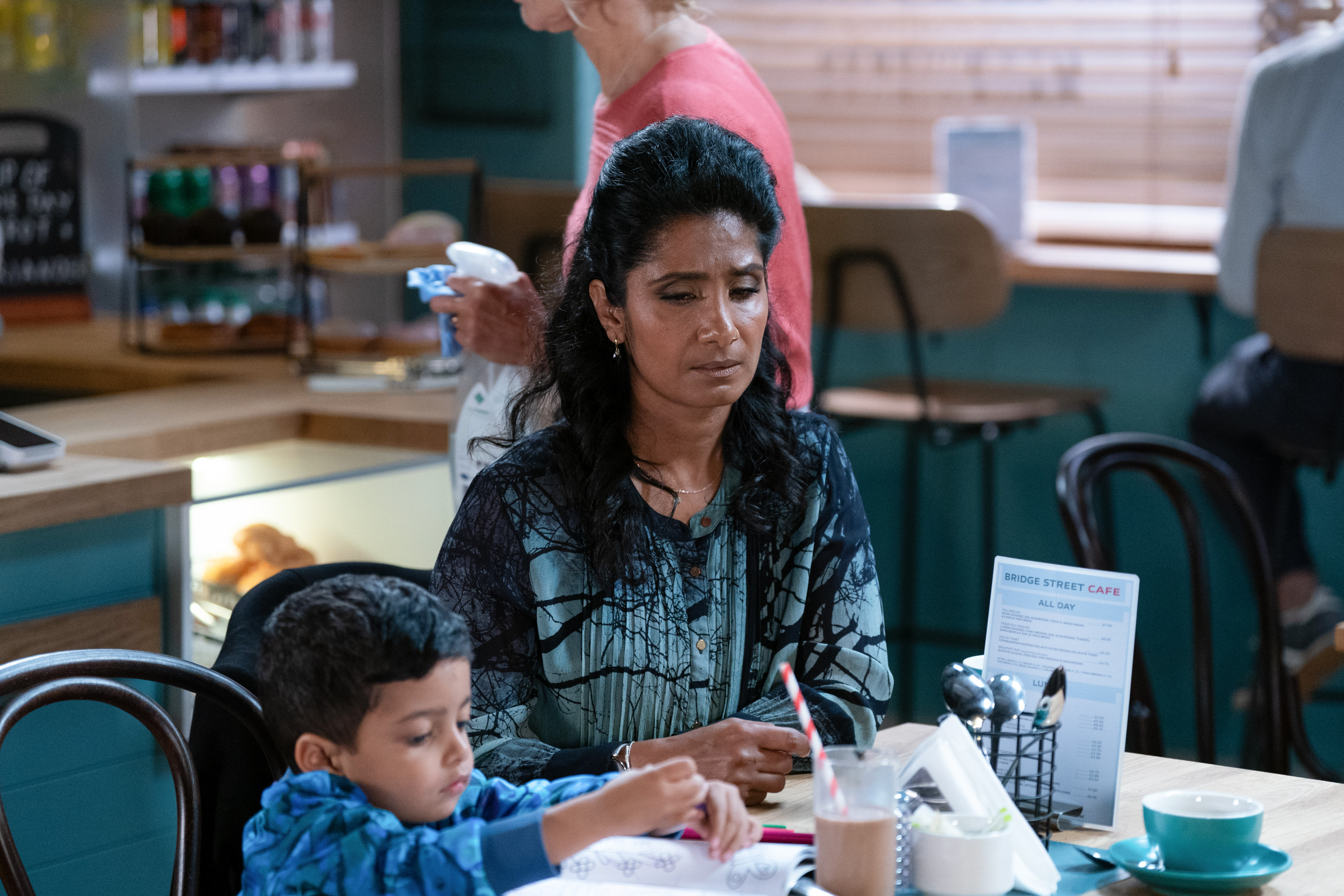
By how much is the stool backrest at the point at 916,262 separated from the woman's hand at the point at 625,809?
2.50 meters

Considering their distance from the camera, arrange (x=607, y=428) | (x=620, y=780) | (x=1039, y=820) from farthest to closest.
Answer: (x=607, y=428) → (x=1039, y=820) → (x=620, y=780)

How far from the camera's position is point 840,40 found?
426 centimetres

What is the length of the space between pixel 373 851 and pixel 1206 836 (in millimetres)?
585

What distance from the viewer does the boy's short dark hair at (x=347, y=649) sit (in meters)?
0.99

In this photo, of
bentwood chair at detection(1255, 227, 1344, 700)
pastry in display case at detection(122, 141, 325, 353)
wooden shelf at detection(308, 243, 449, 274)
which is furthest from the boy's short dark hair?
bentwood chair at detection(1255, 227, 1344, 700)

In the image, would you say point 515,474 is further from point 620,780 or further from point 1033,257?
point 1033,257

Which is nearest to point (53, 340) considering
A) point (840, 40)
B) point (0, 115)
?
point (0, 115)

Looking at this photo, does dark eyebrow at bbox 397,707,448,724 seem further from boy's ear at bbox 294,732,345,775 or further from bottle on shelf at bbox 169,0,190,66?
bottle on shelf at bbox 169,0,190,66

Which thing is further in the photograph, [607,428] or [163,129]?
[163,129]

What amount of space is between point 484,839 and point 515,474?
0.54 meters

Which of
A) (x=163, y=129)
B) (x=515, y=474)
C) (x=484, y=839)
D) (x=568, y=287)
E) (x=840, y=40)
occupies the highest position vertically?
(x=840, y=40)

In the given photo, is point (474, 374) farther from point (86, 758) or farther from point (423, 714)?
point (423, 714)

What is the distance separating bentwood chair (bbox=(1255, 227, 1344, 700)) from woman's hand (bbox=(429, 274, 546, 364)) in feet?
5.65

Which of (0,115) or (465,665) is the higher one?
(0,115)
